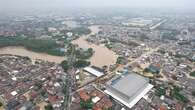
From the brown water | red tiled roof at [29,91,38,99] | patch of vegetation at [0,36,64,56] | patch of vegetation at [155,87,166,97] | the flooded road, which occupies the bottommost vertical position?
the flooded road

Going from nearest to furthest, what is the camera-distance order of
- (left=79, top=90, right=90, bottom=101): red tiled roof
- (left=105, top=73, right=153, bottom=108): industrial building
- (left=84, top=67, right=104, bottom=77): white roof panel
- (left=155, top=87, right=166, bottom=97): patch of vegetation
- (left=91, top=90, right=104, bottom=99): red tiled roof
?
(left=105, top=73, right=153, bottom=108): industrial building → (left=79, top=90, right=90, bottom=101): red tiled roof → (left=91, top=90, right=104, bottom=99): red tiled roof → (left=155, top=87, right=166, bottom=97): patch of vegetation → (left=84, top=67, right=104, bottom=77): white roof panel

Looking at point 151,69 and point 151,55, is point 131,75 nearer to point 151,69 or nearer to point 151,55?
point 151,69

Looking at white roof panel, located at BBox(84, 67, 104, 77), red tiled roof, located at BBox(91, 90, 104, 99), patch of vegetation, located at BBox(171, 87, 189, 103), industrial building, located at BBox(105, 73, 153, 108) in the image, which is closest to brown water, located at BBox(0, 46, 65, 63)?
white roof panel, located at BBox(84, 67, 104, 77)

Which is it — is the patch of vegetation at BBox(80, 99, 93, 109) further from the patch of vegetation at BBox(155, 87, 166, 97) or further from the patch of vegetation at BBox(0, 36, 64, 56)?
the patch of vegetation at BBox(0, 36, 64, 56)

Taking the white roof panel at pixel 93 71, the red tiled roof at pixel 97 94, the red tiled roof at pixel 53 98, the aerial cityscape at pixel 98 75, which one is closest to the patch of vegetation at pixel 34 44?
the aerial cityscape at pixel 98 75

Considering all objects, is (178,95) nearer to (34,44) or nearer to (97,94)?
(97,94)

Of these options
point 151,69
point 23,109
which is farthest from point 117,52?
point 23,109

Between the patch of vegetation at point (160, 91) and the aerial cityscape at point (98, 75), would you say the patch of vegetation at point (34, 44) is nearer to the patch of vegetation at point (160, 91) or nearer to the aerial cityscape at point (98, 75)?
the aerial cityscape at point (98, 75)
